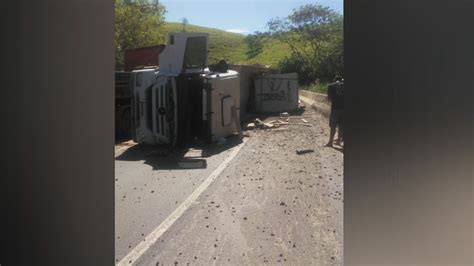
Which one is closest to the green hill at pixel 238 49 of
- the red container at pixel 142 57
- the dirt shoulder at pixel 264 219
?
the red container at pixel 142 57

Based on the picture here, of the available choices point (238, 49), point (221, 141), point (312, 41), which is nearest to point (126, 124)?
point (221, 141)

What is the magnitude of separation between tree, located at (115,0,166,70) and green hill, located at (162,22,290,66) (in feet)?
48.5

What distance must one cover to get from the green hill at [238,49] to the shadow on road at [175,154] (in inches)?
1350

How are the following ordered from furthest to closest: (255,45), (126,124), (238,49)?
(238,49) < (255,45) < (126,124)

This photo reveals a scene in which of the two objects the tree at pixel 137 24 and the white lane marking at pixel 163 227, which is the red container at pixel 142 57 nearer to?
the tree at pixel 137 24

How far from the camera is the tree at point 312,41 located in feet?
114

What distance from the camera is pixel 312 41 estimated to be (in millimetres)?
45156

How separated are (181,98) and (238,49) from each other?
5283 cm

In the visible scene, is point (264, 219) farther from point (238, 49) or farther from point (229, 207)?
point (238, 49)

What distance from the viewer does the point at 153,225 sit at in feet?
17.1

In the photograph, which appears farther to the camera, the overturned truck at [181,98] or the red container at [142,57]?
the red container at [142,57]
